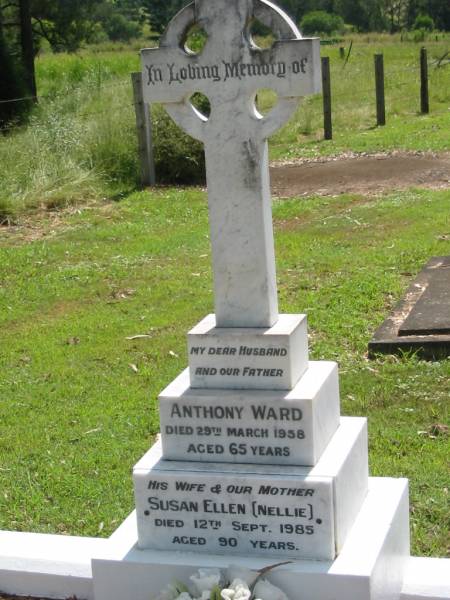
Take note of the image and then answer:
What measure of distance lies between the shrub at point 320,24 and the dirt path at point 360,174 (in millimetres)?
42560

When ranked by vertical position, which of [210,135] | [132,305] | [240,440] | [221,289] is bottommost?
[132,305]

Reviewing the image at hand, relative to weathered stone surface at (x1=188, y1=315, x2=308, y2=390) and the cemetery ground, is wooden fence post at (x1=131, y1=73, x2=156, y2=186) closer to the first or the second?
the cemetery ground


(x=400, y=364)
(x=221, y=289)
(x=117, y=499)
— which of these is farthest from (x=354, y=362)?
(x=221, y=289)

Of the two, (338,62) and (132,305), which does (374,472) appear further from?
(338,62)

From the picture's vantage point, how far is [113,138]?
48.7 ft

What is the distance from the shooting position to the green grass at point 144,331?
5.49 meters

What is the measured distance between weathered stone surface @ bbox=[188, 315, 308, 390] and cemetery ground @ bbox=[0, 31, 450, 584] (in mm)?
1164

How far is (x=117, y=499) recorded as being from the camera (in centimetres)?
533

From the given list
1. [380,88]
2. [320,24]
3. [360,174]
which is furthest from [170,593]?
[320,24]

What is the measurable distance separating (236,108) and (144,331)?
4258mm

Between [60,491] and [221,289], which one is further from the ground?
[221,289]

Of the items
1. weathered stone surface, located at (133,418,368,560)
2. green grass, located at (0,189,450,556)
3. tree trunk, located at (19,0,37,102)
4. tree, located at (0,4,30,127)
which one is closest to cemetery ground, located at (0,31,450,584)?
green grass, located at (0,189,450,556)

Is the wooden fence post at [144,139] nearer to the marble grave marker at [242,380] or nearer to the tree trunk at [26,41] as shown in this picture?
the marble grave marker at [242,380]

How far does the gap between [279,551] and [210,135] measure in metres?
1.61
